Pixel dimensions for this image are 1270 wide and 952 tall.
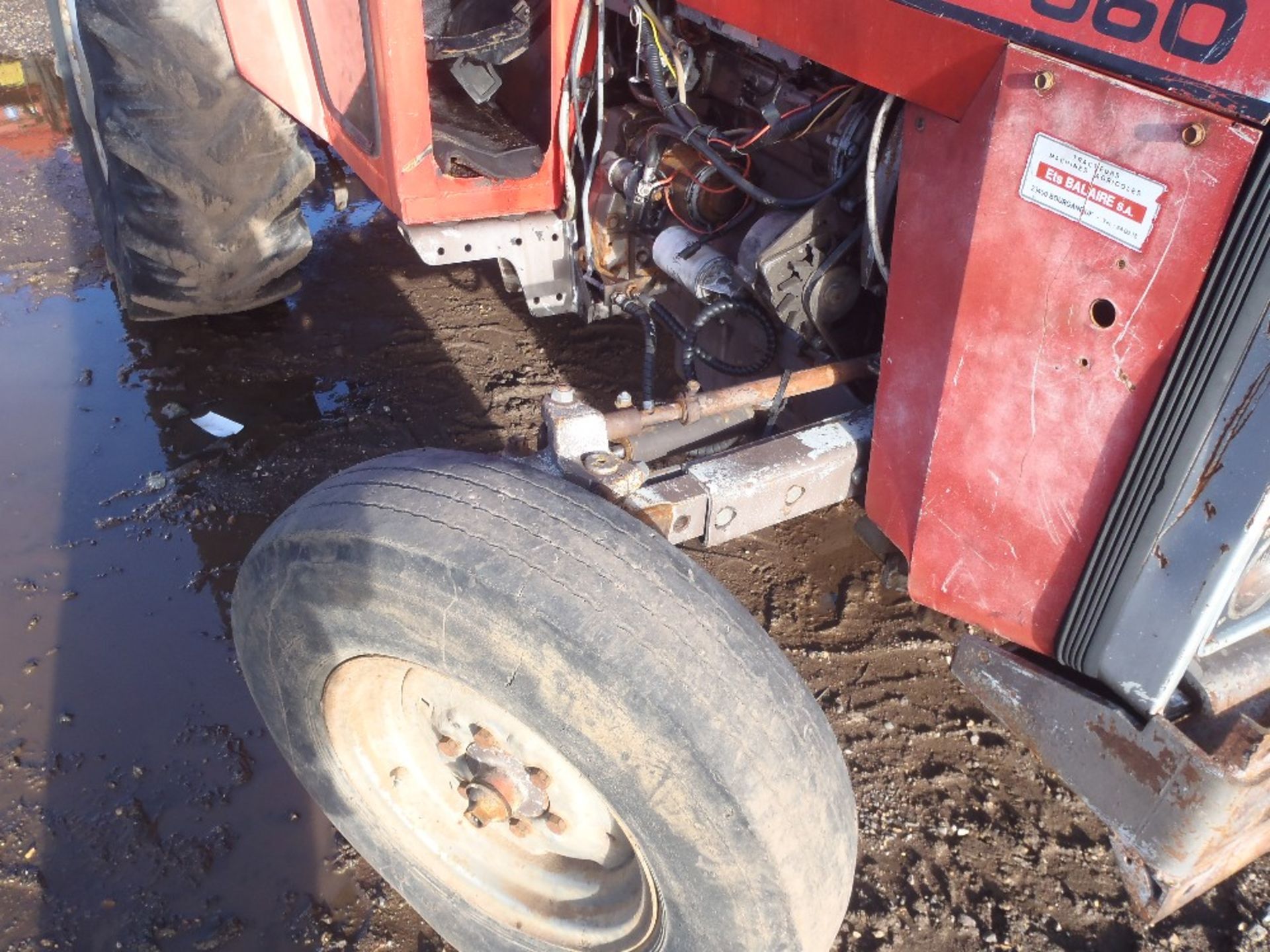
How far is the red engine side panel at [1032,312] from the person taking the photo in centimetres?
120

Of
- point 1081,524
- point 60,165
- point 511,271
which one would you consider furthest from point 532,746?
point 60,165

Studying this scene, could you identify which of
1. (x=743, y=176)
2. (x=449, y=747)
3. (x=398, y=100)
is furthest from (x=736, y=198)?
(x=449, y=747)

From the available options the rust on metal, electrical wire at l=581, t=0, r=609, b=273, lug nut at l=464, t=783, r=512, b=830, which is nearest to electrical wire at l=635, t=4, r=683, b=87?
electrical wire at l=581, t=0, r=609, b=273

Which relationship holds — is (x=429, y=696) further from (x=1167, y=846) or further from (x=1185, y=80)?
(x=1185, y=80)

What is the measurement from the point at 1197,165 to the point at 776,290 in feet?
3.15

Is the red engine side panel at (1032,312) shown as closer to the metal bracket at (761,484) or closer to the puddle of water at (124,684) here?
the metal bracket at (761,484)

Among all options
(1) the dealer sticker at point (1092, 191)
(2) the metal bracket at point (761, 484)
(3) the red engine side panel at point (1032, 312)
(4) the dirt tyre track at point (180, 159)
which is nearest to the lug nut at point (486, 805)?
(2) the metal bracket at point (761, 484)

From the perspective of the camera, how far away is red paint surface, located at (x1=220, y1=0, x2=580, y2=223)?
7.03 ft

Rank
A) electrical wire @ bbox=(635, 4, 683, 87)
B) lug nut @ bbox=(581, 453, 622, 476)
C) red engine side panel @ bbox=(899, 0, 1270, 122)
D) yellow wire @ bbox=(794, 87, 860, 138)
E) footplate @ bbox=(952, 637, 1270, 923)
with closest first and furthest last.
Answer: red engine side panel @ bbox=(899, 0, 1270, 122) < footplate @ bbox=(952, 637, 1270, 923) < lug nut @ bbox=(581, 453, 622, 476) < yellow wire @ bbox=(794, 87, 860, 138) < electrical wire @ bbox=(635, 4, 683, 87)

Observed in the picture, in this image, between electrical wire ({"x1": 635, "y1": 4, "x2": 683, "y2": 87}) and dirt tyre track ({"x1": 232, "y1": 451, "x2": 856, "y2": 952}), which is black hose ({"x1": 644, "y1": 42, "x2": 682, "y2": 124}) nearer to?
electrical wire ({"x1": 635, "y1": 4, "x2": 683, "y2": 87})

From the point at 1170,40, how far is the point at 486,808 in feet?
4.59

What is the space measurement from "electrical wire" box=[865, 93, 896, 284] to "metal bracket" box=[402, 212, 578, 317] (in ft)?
3.21

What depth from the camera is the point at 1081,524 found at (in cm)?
145

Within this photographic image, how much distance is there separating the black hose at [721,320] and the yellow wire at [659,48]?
19.8 inches
